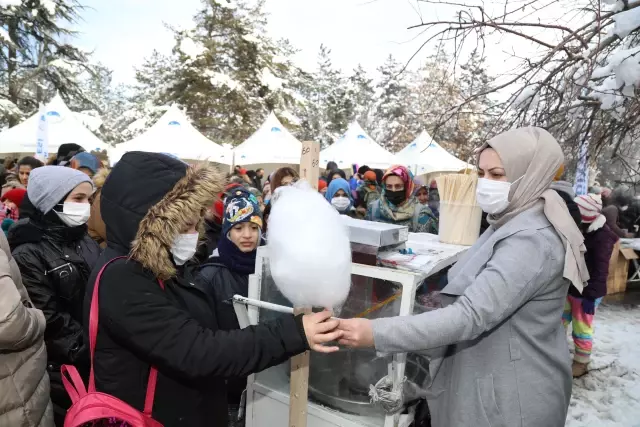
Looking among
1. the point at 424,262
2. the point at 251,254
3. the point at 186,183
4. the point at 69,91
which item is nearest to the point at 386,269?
the point at 424,262

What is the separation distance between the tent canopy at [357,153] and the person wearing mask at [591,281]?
36.0 ft

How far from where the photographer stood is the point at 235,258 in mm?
2588

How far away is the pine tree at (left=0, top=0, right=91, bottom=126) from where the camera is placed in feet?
57.4

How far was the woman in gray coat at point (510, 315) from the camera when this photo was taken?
1.49 metres

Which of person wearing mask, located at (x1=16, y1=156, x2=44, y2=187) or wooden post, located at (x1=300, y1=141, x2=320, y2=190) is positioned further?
person wearing mask, located at (x1=16, y1=156, x2=44, y2=187)

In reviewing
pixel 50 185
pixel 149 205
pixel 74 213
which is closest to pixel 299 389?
pixel 149 205

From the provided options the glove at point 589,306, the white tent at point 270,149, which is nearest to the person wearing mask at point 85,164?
the glove at point 589,306

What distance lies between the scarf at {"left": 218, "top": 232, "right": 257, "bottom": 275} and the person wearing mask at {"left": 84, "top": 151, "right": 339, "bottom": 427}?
105 centimetres

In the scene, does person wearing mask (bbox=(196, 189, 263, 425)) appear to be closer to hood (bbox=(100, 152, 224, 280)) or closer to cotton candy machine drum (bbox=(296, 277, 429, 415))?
cotton candy machine drum (bbox=(296, 277, 429, 415))

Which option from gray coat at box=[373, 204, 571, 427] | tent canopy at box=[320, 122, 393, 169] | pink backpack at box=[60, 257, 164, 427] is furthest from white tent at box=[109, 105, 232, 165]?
gray coat at box=[373, 204, 571, 427]

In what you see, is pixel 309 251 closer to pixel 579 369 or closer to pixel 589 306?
pixel 589 306

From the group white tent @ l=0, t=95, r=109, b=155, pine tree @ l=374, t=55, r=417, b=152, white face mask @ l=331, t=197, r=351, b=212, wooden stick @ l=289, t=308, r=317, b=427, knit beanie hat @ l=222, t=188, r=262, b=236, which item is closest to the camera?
wooden stick @ l=289, t=308, r=317, b=427

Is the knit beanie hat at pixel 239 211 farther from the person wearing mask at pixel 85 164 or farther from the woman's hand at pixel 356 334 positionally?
the person wearing mask at pixel 85 164

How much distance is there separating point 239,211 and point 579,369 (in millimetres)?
4220
